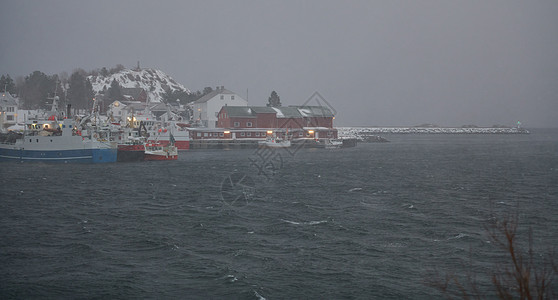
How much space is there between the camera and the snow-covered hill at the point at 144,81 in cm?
15988

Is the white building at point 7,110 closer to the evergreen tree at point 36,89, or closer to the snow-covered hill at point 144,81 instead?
the evergreen tree at point 36,89

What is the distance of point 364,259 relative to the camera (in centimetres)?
1661

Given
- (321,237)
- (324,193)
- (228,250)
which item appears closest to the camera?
(228,250)

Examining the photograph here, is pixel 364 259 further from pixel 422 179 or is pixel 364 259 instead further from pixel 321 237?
pixel 422 179

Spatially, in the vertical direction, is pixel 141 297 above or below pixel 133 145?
below

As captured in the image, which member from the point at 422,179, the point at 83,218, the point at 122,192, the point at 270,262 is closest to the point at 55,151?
the point at 122,192

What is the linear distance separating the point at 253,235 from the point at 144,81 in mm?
165692

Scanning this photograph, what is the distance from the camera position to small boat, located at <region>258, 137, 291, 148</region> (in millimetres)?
Result: 80500

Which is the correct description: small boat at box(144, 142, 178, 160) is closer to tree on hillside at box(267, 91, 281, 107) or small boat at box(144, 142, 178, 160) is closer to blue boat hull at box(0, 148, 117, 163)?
blue boat hull at box(0, 148, 117, 163)

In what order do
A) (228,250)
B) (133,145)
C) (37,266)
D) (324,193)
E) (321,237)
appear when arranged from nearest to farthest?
(37,266) < (228,250) < (321,237) < (324,193) < (133,145)

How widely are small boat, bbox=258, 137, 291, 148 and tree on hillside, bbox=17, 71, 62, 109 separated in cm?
6301

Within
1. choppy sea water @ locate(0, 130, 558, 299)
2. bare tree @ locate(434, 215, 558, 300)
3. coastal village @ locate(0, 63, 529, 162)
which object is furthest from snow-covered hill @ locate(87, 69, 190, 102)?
bare tree @ locate(434, 215, 558, 300)

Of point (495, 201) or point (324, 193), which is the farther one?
point (324, 193)

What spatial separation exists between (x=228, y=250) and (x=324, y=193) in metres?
15.9
